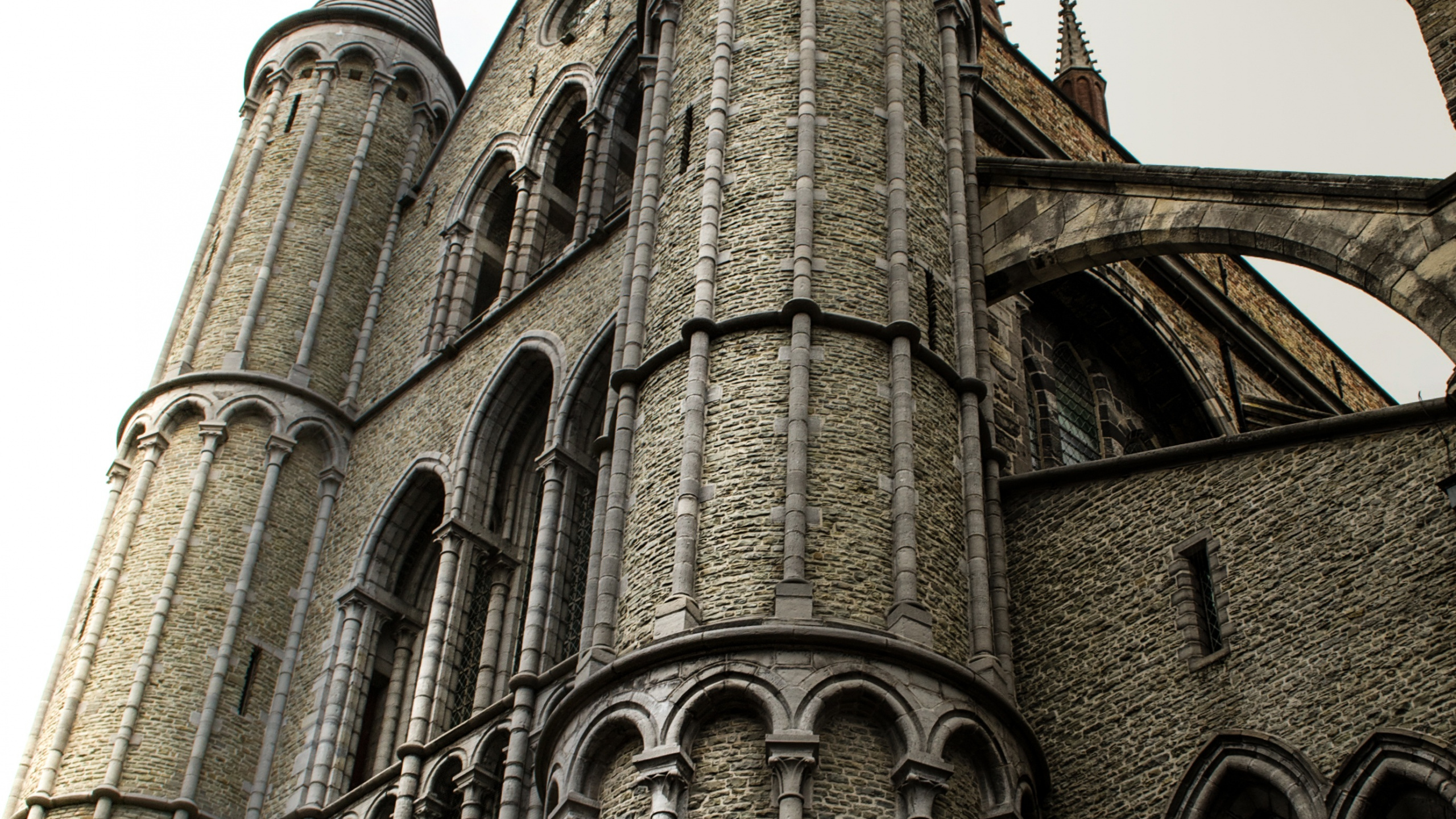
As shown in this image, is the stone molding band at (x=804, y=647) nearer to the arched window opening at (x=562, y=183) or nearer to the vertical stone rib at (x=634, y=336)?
the vertical stone rib at (x=634, y=336)

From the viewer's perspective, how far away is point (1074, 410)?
55.6ft

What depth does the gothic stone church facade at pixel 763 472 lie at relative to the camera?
1057 cm

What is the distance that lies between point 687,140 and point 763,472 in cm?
395

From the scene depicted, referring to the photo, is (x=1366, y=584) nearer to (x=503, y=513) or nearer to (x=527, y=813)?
(x=527, y=813)

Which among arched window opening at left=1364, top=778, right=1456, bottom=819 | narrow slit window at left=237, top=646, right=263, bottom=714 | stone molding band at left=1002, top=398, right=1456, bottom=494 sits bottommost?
arched window opening at left=1364, top=778, right=1456, bottom=819

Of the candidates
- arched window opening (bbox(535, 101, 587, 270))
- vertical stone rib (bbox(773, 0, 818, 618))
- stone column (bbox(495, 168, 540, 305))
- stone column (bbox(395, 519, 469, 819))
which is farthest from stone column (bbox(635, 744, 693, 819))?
arched window opening (bbox(535, 101, 587, 270))

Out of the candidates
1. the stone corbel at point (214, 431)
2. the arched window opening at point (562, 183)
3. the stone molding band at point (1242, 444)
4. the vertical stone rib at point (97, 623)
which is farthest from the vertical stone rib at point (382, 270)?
the stone molding band at point (1242, 444)

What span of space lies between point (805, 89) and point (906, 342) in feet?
8.49

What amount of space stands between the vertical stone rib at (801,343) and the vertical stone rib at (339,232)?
26.7 ft

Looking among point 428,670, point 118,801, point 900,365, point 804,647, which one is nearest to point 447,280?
point 428,670

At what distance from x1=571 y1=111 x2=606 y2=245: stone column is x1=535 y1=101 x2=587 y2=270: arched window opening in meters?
0.17

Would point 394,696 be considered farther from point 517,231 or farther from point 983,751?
point 983,751

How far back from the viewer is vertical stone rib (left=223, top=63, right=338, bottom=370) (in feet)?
66.3

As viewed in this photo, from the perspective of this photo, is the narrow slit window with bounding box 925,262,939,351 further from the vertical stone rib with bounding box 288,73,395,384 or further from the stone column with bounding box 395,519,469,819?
the vertical stone rib with bounding box 288,73,395,384
